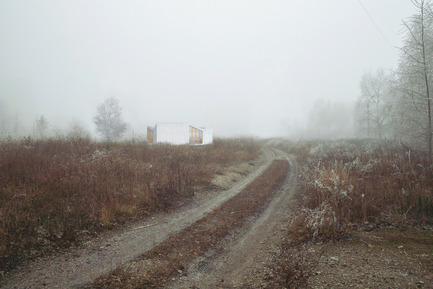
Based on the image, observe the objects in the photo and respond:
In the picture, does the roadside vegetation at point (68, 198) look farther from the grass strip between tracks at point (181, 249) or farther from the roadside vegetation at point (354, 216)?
the roadside vegetation at point (354, 216)

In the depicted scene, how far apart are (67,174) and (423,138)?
19911 mm

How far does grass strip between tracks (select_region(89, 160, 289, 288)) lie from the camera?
309cm

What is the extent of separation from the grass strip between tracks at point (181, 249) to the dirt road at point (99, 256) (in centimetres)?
23

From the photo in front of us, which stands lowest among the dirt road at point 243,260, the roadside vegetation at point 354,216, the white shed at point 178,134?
the dirt road at point 243,260

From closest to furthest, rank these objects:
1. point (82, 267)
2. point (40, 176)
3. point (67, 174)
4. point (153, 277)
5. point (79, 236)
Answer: point (153, 277) < point (82, 267) < point (79, 236) < point (40, 176) < point (67, 174)

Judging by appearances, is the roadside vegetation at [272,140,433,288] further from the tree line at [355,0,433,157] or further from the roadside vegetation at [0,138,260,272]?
the tree line at [355,0,433,157]

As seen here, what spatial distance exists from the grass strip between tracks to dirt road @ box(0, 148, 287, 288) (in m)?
0.23

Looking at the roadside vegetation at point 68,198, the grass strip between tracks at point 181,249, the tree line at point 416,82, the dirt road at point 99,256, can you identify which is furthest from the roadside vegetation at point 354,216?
the tree line at point 416,82

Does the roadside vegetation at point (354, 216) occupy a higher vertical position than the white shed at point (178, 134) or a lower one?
lower

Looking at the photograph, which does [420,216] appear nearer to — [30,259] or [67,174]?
[30,259]

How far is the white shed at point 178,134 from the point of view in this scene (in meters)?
28.0

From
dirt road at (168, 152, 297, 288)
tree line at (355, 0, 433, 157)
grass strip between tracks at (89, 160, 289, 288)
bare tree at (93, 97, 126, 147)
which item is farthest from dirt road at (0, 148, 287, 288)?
bare tree at (93, 97, 126, 147)

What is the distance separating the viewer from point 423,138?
536 inches

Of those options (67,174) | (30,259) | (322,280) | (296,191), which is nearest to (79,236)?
(30,259)
